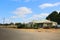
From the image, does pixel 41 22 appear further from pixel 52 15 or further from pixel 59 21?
pixel 52 15

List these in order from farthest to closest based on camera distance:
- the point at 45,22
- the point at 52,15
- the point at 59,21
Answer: the point at 52,15, the point at 59,21, the point at 45,22

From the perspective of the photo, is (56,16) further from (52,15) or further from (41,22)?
(41,22)

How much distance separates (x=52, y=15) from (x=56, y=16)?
9.67 m

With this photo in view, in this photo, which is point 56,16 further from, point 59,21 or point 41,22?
point 41,22

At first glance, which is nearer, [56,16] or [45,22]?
[45,22]

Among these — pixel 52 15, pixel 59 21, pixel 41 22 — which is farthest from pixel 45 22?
pixel 52 15

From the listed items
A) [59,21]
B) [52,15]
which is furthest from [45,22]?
[52,15]

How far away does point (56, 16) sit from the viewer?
414ft

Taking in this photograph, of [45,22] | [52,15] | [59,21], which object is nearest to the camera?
[45,22]

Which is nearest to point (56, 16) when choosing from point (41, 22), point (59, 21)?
point (59, 21)

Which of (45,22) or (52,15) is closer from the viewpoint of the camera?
(45,22)

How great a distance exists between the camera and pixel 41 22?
93.2 metres

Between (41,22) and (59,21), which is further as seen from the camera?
(59,21)

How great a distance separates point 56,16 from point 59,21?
709 centimetres
